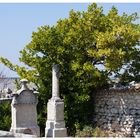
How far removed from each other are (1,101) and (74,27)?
14.2ft

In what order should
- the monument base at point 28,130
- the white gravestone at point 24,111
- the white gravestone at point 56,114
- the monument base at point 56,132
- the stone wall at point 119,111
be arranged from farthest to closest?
the stone wall at point 119,111, the white gravestone at point 56,114, the monument base at point 56,132, the white gravestone at point 24,111, the monument base at point 28,130

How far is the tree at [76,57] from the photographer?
18.7 m

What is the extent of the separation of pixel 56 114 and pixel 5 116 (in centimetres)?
272

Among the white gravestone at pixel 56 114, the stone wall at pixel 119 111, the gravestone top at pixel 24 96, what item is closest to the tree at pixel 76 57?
the stone wall at pixel 119 111

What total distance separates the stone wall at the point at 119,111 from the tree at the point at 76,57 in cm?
43

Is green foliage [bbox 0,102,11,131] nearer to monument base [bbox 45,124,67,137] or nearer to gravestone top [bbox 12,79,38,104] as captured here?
monument base [bbox 45,124,67,137]

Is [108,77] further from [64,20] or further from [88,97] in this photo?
[64,20]

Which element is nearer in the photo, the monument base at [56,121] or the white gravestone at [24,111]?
the white gravestone at [24,111]

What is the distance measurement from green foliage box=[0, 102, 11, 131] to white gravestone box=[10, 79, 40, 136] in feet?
6.77

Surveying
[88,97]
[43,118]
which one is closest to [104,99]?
[88,97]

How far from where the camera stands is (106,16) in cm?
1930

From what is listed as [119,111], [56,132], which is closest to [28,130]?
[56,132]

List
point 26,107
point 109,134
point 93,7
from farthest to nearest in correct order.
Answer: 1. point 93,7
2. point 109,134
3. point 26,107

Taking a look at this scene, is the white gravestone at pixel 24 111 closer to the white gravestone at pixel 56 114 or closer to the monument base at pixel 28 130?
the monument base at pixel 28 130
